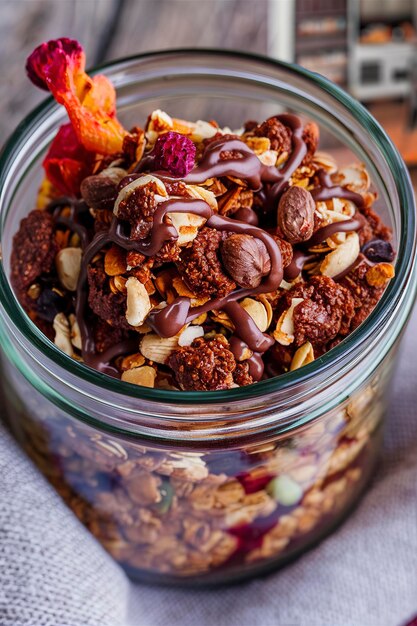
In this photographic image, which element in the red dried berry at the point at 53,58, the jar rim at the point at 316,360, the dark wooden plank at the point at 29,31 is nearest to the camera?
the jar rim at the point at 316,360

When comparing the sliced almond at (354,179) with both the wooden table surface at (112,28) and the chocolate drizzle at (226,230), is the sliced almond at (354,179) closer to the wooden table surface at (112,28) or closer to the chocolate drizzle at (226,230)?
the chocolate drizzle at (226,230)

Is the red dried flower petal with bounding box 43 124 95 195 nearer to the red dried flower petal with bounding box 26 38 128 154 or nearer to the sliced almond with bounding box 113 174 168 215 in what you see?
the red dried flower petal with bounding box 26 38 128 154

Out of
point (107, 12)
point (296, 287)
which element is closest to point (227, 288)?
point (296, 287)

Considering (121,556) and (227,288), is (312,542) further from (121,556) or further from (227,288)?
(227,288)

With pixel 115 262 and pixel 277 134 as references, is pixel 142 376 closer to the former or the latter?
pixel 115 262

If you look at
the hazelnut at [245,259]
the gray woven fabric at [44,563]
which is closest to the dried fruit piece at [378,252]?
the hazelnut at [245,259]

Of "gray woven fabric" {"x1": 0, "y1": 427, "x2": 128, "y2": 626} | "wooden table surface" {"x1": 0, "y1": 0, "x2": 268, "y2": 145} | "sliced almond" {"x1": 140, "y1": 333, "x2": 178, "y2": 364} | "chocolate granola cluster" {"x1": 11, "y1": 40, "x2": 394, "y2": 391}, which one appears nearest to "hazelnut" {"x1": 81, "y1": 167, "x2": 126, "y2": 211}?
"chocolate granola cluster" {"x1": 11, "y1": 40, "x2": 394, "y2": 391}

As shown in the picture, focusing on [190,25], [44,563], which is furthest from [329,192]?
[190,25]
